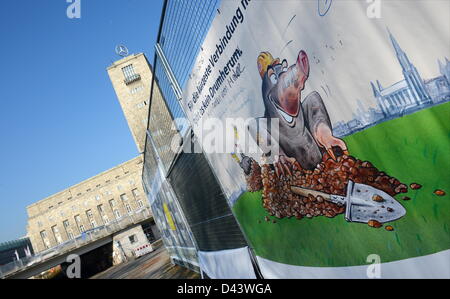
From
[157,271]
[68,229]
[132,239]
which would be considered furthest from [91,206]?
[157,271]

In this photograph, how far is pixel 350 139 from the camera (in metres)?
1.93

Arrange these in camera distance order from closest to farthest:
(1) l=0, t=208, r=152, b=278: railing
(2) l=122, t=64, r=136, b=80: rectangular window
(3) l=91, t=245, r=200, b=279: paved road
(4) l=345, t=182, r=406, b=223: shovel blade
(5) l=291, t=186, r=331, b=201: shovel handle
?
(4) l=345, t=182, r=406, b=223: shovel blade < (5) l=291, t=186, r=331, b=201: shovel handle < (3) l=91, t=245, r=200, b=279: paved road < (1) l=0, t=208, r=152, b=278: railing < (2) l=122, t=64, r=136, b=80: rectangular window

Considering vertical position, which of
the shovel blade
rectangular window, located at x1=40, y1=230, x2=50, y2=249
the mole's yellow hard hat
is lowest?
the shovel blade

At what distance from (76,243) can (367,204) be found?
35721mm

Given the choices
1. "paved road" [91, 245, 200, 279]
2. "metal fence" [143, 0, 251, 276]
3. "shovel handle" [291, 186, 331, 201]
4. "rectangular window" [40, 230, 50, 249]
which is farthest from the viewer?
"rectangular window" [40, 230, 50, 249]

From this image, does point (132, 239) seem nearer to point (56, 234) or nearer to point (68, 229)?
A: point (68, 229)

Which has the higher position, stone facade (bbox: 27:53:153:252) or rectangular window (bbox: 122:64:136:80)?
rectangular window (bbox: 122:64:136:80)

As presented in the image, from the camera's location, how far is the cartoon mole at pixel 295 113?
82.7 inches

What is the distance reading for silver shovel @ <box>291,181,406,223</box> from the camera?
5.98 feet

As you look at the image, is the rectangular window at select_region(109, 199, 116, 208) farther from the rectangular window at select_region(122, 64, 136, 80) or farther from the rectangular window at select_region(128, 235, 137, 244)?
the rectangular window at select_region(122, 64, 136, 80)

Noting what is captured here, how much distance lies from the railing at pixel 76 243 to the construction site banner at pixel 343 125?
103ft

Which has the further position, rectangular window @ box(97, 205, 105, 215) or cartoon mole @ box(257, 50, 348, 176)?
rectangular window @ box(97, 205, 105, 215)

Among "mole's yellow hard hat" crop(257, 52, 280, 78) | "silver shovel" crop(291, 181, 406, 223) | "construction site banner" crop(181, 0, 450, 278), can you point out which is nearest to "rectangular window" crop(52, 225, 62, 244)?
"construction site banner" crop(181, 0, 450, 278)
